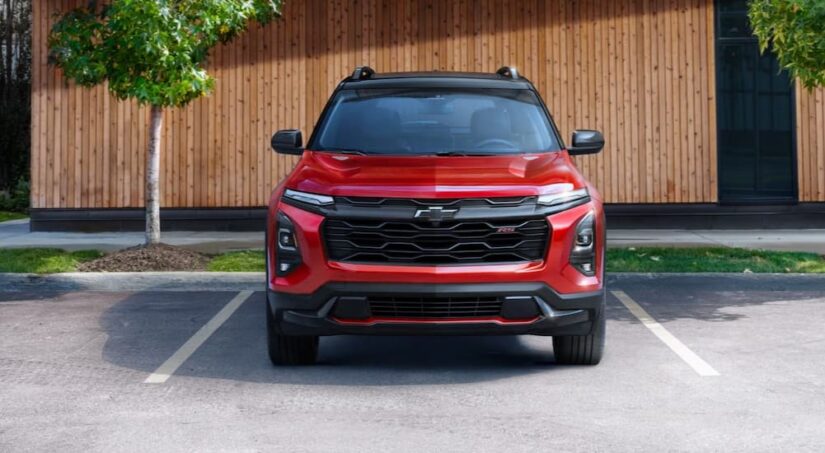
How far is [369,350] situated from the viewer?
8953mm

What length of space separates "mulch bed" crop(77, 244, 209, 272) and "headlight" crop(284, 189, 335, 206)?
18.2 ft

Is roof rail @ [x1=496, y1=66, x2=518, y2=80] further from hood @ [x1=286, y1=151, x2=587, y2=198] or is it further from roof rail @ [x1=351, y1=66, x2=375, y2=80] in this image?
hood @ [x1=286, y1=151, x2=587, y2=198]

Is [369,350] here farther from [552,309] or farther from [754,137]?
[754,137]

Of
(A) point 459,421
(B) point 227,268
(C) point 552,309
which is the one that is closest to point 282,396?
(A) point 459,421

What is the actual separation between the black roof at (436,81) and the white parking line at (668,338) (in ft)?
7.21

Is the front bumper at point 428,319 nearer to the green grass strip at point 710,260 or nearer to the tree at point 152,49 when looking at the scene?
the green grass strip at point 710,260

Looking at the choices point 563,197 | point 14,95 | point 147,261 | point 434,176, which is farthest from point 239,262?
point 14,95

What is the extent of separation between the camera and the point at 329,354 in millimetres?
8797

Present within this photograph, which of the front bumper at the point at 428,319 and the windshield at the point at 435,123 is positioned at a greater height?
the windshield at the point at 435,123

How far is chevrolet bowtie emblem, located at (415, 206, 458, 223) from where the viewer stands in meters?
7.44

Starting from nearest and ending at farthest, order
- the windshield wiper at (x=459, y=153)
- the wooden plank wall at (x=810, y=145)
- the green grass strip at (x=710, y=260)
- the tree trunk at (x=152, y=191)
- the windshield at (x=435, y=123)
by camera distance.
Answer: the windshield wiper at (x=459, y=153), the windshield at (x=435, y=123), the green grass strip at (x=710, y=260), the tree trunk at (x=152, y=191), the wooden plank wall at (x=810, y=145)

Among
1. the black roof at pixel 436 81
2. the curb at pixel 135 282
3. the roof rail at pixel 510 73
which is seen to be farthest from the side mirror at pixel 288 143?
the curb at pixel 135 282

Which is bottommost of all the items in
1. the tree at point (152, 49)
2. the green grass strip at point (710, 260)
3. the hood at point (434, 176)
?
the green grass strip at point (710, 260)

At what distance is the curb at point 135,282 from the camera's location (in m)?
12.6
